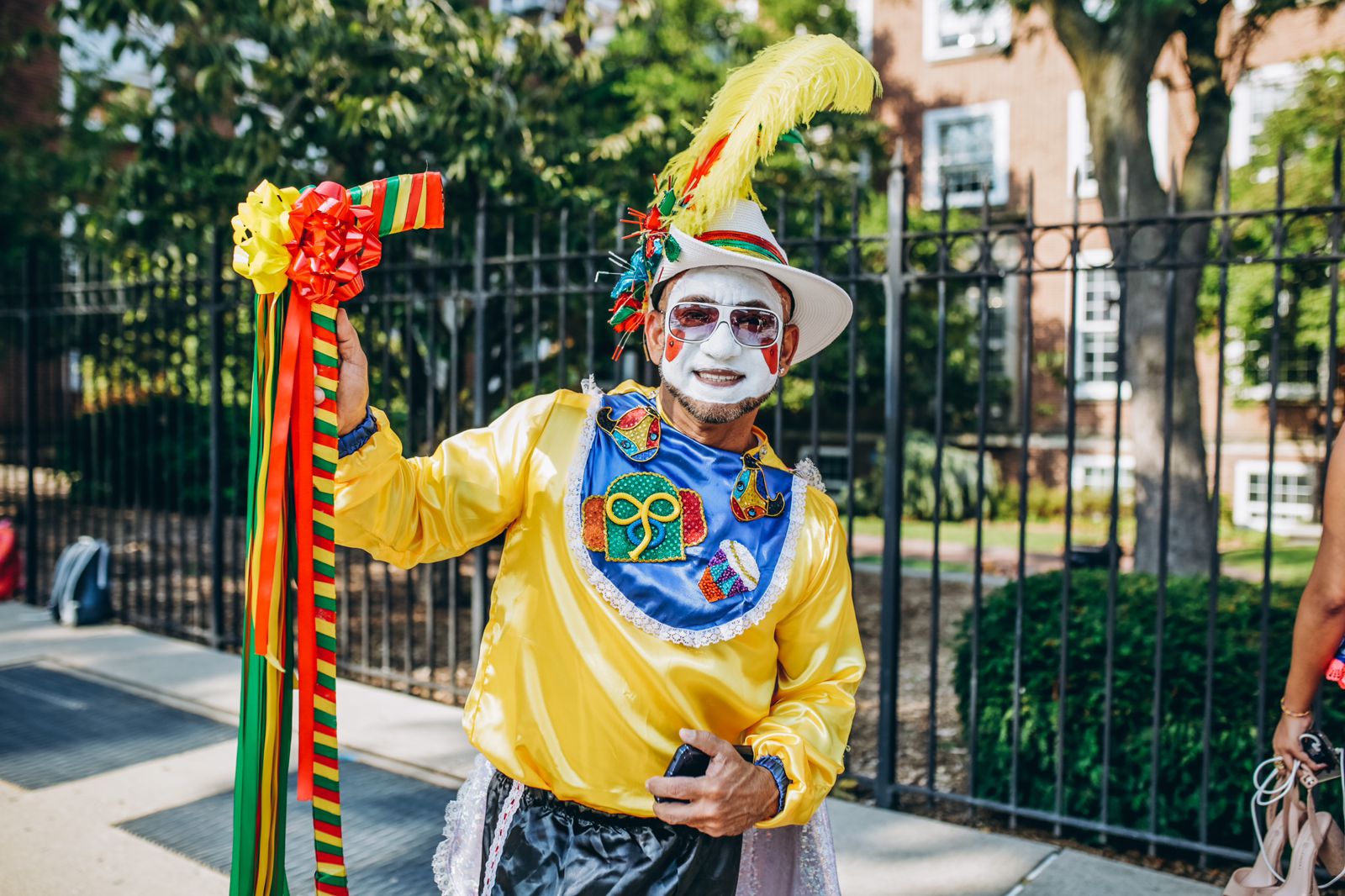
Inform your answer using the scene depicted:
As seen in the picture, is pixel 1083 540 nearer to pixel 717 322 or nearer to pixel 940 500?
pixel 940 500

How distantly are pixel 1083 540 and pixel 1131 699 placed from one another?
9.63m

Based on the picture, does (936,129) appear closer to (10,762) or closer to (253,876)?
(10,762)

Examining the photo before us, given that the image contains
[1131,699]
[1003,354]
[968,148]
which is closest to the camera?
[1131,699]

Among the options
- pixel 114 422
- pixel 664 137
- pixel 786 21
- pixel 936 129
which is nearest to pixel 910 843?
pixel 664 137

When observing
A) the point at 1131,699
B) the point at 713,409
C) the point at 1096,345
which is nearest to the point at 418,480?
the point at 713,409

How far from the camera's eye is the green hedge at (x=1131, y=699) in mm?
3816

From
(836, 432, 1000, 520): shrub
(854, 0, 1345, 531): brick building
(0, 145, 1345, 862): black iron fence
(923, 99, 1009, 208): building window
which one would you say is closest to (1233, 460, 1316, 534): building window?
(854, 0, 1345, 531): brick building

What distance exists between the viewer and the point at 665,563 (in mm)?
2014

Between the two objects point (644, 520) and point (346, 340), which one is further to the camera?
point (644, 520)

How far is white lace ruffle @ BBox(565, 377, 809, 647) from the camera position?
1964mm

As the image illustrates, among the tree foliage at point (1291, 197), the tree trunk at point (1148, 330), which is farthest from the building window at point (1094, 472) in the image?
the tree trunk at point (1148, 330)

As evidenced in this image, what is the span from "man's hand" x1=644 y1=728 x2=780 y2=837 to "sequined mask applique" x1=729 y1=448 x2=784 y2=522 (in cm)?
47

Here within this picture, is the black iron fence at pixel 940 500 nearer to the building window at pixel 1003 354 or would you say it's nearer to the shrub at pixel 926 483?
the shrub at pixel 926 483

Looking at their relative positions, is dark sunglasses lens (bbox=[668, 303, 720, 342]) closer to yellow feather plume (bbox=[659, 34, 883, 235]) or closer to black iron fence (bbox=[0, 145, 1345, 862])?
yellow feather plume (bbox=[659, 34, 883, 235])
